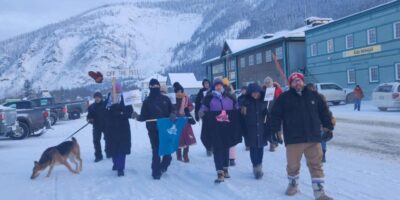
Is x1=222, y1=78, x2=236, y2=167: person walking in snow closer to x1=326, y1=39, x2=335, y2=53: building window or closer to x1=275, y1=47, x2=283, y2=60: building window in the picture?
x1=326, y1=39, x2=335, y2=53: building window

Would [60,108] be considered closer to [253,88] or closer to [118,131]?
[118,131]

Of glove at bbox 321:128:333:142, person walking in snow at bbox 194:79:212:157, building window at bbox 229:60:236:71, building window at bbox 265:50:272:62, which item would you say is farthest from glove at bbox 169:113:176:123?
building window at bbox 229:60:236:71

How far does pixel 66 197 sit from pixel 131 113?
7.46 feet

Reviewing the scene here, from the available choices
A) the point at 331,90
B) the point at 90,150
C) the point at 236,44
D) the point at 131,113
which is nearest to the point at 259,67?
the point at 236,44

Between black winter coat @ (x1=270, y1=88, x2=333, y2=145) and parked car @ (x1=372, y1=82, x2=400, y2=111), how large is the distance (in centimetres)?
1941

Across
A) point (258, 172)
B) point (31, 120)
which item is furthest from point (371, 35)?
point (258, 172)

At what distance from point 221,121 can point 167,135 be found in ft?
4.23

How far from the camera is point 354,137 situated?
14.5m

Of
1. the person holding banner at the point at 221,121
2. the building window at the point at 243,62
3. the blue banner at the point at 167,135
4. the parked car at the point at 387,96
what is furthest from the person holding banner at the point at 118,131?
the building window at the point at 243,62

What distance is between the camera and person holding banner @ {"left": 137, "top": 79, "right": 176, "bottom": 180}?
28.8 feet

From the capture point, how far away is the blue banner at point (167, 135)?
8832 mm

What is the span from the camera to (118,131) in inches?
362

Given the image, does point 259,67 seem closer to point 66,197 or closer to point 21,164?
point 21,164

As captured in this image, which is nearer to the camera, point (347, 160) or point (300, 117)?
point (300, 117)
